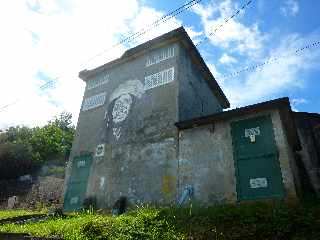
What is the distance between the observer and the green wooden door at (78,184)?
589 inches

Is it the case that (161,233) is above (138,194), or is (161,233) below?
below

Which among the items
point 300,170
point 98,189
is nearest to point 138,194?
point 98,189

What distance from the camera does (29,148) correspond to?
2961cm

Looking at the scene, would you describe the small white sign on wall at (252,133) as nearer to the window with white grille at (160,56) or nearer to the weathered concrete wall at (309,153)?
the weathered concrete wall at (309,153)

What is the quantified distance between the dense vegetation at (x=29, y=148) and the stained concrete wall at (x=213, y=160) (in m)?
21.1

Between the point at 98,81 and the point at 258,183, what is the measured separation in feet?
37.6

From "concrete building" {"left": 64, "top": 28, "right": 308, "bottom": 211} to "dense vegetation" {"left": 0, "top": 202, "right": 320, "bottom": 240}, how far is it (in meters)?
1.77

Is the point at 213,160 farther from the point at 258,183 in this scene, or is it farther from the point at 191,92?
the point at 191,92

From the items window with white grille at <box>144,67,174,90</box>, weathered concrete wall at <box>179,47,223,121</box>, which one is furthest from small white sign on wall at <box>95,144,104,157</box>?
weathered concrete wall at <box>179,47,223,121</box>

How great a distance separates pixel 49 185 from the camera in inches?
884

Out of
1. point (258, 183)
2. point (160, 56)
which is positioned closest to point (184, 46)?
point (160, 56)

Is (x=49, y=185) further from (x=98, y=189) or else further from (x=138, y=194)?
(x=138, y=194)

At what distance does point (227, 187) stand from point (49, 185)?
1604cm

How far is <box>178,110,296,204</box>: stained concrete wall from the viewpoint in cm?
1040
